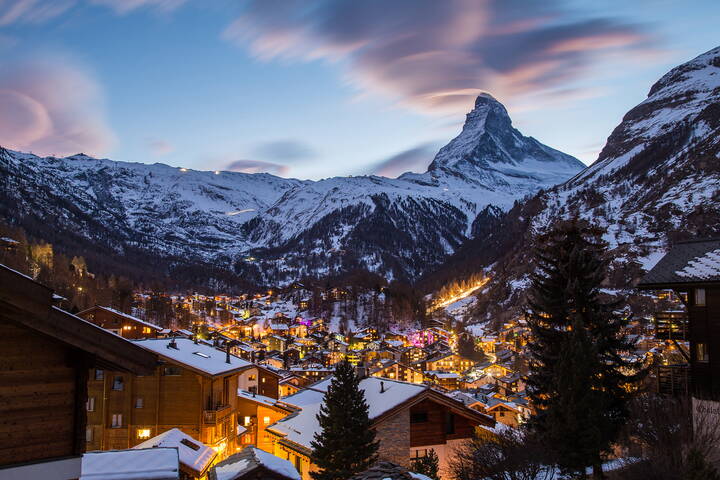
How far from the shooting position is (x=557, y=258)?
79.1 feet

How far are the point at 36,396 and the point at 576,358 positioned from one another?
15.7 meters

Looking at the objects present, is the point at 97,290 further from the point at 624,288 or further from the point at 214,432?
the point at 624,288

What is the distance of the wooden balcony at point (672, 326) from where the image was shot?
22688mm

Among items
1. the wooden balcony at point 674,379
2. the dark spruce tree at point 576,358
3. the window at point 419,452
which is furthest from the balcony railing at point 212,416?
the wooden balcony at point 674,379

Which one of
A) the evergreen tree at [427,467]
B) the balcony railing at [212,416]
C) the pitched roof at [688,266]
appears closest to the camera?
the pitched roof at [688,266]

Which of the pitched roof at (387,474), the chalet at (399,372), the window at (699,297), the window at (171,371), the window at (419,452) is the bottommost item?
the chalet at (399,372)

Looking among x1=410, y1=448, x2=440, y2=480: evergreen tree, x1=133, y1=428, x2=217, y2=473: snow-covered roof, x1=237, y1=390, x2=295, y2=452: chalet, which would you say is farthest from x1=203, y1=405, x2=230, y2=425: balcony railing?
x1=410, y1=448, x2=440, y2=480: evergreen tree

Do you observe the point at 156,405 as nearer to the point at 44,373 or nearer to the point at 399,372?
the point at 44,373

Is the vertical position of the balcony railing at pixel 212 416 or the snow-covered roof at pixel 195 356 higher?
the snow-covered roof at pixel 195 356

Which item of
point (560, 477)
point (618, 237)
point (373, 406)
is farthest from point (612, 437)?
Answer: point (618, 237)

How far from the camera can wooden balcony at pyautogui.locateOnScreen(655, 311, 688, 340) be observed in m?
22.7

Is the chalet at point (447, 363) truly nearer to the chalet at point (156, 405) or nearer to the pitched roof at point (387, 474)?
the chalet at point (156, 405)

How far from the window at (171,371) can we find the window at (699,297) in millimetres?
30570

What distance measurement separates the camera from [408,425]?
26.0 metres
